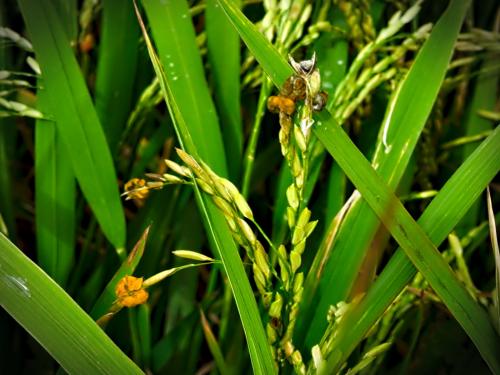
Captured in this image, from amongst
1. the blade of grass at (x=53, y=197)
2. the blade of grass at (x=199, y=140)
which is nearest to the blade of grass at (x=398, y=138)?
the blade of grass at (x=199, y=140)

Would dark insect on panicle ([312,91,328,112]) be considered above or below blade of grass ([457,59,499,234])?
above

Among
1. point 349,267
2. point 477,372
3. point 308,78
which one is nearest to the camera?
point 308,78

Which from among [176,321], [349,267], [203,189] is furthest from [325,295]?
[176,321]

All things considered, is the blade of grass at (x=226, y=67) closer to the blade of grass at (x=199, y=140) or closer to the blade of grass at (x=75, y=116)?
the blade of grass at (x=199, y=140)

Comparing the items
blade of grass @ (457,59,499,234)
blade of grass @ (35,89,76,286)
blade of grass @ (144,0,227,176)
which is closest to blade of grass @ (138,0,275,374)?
blade of grass @ (144,0,227,176)

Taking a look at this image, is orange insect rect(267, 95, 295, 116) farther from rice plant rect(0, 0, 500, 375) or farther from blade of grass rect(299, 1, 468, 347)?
blade of grass rect(299, 1, 468, 347)

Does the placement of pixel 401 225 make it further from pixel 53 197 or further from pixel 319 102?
pixel 53 197

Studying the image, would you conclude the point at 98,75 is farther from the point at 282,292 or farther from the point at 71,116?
the point at 282,292
